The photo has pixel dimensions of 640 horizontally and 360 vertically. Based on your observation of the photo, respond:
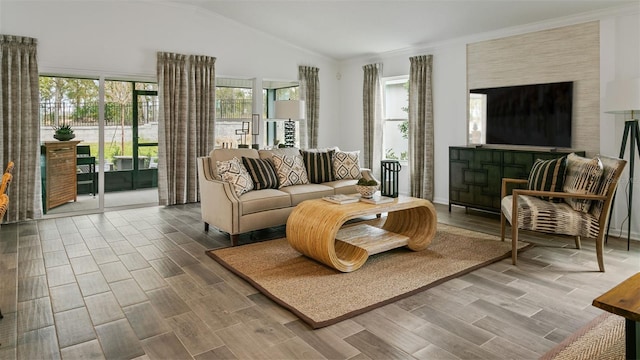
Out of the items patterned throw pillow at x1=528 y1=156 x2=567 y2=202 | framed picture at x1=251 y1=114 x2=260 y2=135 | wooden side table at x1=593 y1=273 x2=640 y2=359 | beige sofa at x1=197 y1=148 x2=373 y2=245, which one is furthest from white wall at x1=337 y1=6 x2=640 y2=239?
wooden side table at x1=593 y1=273 x2=640 y2=359

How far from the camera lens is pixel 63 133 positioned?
19.0 feet

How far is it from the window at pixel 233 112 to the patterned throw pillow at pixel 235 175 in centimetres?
235

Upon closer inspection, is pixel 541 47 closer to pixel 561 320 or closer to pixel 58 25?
pixel 561 320

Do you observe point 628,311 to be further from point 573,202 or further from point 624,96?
point 624,96

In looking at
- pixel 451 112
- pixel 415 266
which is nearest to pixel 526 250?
pixel 415 266

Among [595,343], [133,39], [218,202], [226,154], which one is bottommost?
[595,343]

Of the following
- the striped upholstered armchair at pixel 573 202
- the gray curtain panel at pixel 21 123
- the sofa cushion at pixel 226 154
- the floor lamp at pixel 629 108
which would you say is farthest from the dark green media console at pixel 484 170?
the gray curtain panel at pixel 21 123

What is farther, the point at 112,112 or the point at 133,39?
the point at 112,112

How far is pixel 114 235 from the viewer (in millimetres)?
4641

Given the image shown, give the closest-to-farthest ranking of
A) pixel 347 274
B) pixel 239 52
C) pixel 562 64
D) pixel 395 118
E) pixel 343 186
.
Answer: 1. pixel 347 274
2. pixel 562 64
3. pixel 343 186
4. pixel 239 52
5. pixel 395 118

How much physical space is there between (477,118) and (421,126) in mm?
942

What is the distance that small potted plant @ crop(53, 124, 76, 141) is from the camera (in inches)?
226

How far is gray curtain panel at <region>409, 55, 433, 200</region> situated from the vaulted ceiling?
42 cm

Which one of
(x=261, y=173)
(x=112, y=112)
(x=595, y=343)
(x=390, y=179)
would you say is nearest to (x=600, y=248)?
(x=595, y=343)
